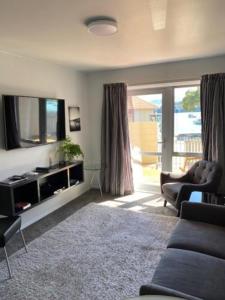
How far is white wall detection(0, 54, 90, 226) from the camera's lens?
2.91m

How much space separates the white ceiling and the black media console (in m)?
1.58

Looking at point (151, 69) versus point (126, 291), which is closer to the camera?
point (126, 291)

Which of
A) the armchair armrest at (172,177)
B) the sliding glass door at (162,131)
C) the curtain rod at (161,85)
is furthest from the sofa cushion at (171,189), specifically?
the curtain rod at (161,85)

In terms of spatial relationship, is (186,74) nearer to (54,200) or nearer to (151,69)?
(151,69)

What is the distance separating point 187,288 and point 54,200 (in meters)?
2.78

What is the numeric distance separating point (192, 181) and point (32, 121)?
255 centimetres

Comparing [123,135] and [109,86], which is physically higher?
[109,86]

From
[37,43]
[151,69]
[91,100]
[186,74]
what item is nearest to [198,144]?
[186,74]

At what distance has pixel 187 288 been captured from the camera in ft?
4.55

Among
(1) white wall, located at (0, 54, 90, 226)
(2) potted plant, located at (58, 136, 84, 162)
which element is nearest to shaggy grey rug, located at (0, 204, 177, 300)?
(1) white wall, located at (0, 54, 90, 226)

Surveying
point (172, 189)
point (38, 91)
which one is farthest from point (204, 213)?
point (38, 91)

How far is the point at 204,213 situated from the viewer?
222 centimetres

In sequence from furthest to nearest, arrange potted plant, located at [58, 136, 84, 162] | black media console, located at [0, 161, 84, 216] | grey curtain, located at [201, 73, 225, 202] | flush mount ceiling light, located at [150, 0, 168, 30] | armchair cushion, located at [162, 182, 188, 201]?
potted plant, located at [58, 136, 84, 162] → grey curtain, located at [201, 73, 225, 202] → armchair cushion, located at [162, 182, 188, 201] → black media console, located at [0, 161, 84, 216] → flush mount ceiling light, located at [150, 0, 168, 30]

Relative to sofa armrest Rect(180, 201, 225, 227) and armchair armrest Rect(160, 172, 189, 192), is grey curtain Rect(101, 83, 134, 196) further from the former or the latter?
sofa armrest Rect(180, 201, 225, 227)
